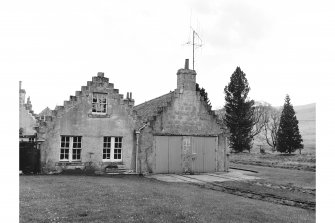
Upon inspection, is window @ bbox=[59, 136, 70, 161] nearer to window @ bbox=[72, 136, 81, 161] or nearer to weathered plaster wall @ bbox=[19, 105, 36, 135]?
window @ bbox=[72, 136, 81, 161]

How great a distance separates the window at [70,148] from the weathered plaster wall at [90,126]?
314 millimetres

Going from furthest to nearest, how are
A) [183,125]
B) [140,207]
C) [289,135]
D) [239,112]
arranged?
[239,112], [289,135], [183,125], [140,207]

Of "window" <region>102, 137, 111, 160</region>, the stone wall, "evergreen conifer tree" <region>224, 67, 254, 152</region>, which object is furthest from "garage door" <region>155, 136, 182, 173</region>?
"evergreen conifer tree" <region>224, 67, 254, 152</region>

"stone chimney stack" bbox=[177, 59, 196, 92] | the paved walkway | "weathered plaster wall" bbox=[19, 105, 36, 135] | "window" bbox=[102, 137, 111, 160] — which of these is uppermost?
"stone chimney stack" bbox=[177, 59, 196, 92]

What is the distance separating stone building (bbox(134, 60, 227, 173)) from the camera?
82.0 ft

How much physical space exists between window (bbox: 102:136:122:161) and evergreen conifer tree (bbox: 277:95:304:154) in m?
33.3

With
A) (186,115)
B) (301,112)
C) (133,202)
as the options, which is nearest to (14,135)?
(133,202)

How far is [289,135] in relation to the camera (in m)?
50.1

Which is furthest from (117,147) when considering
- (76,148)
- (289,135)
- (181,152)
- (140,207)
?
(289,135)

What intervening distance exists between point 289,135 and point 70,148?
121 feet

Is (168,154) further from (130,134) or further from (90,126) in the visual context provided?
(90,126)

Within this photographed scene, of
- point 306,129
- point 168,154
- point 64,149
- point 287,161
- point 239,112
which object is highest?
point 239,112

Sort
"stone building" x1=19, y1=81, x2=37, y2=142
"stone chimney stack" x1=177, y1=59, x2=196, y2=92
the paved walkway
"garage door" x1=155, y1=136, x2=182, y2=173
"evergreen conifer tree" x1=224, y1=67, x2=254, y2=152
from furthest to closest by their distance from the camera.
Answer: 1. "evergreen conifer tree" x1=224, y1=67, x2=254, y2=152
2. "stone building" x1=19, y1=81, x2=37, y2=142
3. "stone chimney stack" x1=177, y1=59, x2=196, y2=92
4. "garage door" x1=155, y1=136, x2=182, y2=173
5. the paved walkway

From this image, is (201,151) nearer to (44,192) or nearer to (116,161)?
(116,161)
